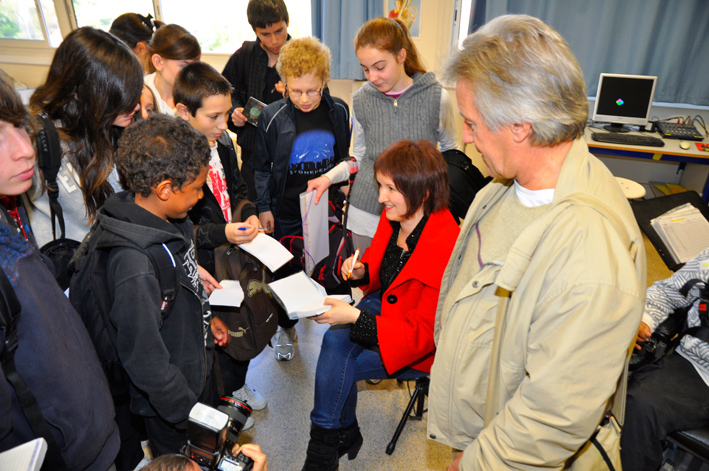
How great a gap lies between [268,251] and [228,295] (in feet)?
0.81

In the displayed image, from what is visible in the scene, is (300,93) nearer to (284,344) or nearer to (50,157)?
(50,157)

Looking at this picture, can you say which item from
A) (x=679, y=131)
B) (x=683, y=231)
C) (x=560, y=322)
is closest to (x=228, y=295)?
(x=560, y=322)

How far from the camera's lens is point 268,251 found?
184 centimetres

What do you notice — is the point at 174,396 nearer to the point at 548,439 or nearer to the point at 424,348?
the point at 424,348

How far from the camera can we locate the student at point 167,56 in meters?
2.29

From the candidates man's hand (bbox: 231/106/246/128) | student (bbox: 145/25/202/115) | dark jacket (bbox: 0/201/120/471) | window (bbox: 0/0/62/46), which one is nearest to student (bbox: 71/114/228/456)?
dark jacket (bbox: 0/201/120/471)

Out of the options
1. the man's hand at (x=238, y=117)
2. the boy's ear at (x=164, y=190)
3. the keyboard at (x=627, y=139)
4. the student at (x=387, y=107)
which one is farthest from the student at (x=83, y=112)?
the keyboard at (x=627, y=139)

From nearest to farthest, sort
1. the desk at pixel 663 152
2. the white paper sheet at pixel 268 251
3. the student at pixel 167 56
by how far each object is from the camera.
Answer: the white paper sheet at pixel 268 251, the student at pixel 167 56, the desk at pixel 663 152

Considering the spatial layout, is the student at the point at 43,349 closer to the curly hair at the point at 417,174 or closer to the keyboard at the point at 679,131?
the curly hair at the point at 417,174

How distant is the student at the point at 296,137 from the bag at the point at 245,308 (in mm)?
378

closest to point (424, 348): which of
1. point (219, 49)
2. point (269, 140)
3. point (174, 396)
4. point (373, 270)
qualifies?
point (373, 270)

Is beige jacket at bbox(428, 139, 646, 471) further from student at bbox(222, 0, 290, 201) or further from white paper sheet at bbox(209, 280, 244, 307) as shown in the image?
student at bbox(222, 0, 290, 201)

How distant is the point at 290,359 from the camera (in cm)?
258

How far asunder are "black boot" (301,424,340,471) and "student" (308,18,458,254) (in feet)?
3.24
